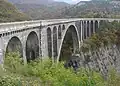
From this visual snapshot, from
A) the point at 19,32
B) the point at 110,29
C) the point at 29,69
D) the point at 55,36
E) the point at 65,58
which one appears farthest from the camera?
the point at 110,29

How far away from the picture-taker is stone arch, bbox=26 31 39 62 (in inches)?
1178

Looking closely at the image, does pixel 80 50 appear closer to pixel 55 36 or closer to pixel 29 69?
pixel 55 36

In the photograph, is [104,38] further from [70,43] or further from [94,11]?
[94,11]

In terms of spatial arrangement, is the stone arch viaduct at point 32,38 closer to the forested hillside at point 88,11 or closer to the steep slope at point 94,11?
the steep slope at point 94,11

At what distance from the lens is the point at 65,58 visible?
166 feet

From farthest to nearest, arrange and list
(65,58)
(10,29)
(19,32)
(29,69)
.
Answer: (65,58)
(19,32)
(10,29)
(29,69)

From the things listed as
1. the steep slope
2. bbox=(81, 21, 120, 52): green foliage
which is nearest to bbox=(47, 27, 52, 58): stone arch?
bbox=(81, 21, 120, 52): green foliage

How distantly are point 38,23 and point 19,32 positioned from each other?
21.3 ft

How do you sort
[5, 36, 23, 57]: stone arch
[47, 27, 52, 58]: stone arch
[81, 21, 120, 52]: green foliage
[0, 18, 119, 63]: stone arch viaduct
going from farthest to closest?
1. [81, 21, 120, 52]: green foliage
2. [47, 27, 52, 58]: stone arch
3. [5, 36, 23, 57]: stone arch
4. [0, 18, 119, 63]: stone arch viaduct

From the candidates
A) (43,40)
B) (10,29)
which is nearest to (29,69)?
(10,29)

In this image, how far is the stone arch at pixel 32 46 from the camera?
29923 millimetres

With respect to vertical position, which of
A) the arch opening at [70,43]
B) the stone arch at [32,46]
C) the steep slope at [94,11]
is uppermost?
the steep slope at [94,11]

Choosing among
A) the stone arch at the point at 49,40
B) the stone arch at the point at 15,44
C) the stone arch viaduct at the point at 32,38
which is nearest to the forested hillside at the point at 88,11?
the stone arch viaduct at the point at 32,38

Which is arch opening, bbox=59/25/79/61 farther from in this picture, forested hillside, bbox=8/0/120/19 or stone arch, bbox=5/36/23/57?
stone arch, bbox=5/36/23/57
